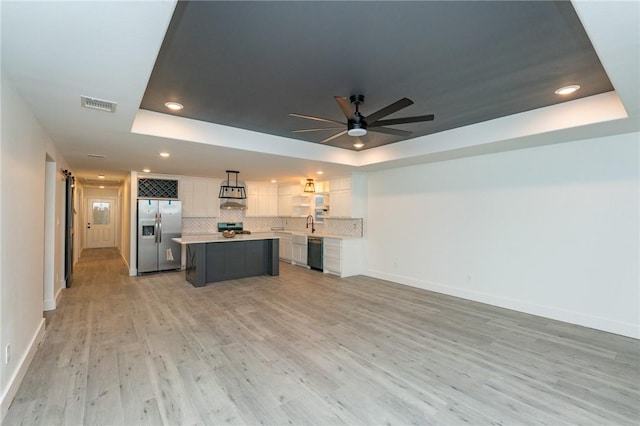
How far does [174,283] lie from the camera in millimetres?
6203

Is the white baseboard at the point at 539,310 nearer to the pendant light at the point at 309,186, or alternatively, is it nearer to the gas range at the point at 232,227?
the pendant light at the point at 309,186

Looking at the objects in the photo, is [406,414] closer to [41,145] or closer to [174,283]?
[41,145]

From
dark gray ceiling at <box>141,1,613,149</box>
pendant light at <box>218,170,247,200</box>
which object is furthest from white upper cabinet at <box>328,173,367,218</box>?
dark gray ceiling at <box>141,1,613,149</box>

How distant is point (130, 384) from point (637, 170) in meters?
5.91

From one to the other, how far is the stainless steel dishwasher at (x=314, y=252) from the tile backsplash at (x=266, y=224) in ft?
1.98

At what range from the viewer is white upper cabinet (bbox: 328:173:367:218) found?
698cm

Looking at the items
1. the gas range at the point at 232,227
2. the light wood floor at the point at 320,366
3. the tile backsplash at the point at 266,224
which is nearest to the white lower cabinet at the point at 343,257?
the tile backsplash at the point at 266,224

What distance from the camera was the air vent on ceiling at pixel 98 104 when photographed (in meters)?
2.65

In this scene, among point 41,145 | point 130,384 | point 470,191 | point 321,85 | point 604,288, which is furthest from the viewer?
point 470,191

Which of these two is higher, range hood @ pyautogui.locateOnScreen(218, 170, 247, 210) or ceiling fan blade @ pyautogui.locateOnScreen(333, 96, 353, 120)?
ceiling fan blade @ pyautogui.locateOnScreen(333, 96, 353, 120)

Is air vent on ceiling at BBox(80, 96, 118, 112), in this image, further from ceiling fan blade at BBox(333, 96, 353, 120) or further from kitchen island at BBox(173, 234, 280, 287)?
kitchen island at BBox(173, 234, 280, 287)

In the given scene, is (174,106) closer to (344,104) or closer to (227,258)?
(344,104)

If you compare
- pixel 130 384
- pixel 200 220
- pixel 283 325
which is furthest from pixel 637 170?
pixel 200 220

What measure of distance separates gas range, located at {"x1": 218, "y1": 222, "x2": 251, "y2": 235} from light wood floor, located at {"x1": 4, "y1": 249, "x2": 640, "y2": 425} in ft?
12.4
